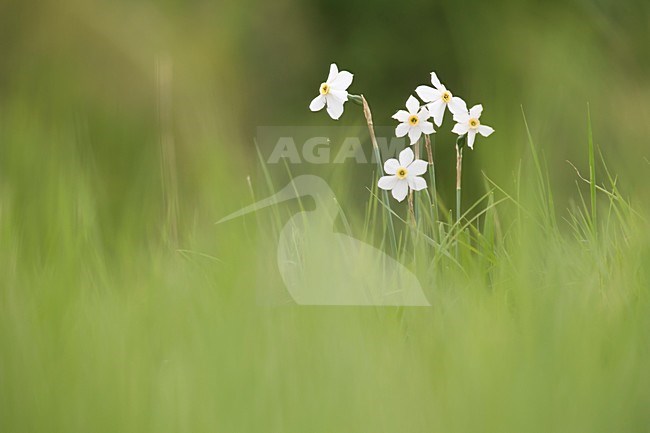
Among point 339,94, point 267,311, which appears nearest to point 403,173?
point 339,94

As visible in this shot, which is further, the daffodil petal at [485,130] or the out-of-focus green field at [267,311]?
the daffodil petal at [485,130]

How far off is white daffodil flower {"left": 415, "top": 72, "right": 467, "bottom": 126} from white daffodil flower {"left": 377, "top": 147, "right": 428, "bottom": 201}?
6 centimetres

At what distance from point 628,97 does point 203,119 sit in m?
1.08

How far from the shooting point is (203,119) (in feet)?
3.35

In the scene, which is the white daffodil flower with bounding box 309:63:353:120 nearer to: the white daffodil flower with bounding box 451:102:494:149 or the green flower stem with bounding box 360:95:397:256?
the green flower stem with bounding box 360:95:397:256

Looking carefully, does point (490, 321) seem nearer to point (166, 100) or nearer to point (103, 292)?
point (103, 292)

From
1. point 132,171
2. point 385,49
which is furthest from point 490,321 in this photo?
point 385,49

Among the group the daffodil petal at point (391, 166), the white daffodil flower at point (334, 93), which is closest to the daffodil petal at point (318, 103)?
the white daffodil flower at point (334, 93)

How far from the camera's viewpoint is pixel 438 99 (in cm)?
112

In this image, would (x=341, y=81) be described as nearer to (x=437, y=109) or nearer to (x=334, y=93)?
(x=334, y=93)

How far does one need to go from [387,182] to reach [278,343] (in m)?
0.44

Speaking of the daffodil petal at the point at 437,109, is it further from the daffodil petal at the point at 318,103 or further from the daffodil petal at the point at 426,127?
the daffodil petal at the point at 318,103

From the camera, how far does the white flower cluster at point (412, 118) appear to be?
1.11m

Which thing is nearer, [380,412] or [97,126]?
[380,412]
